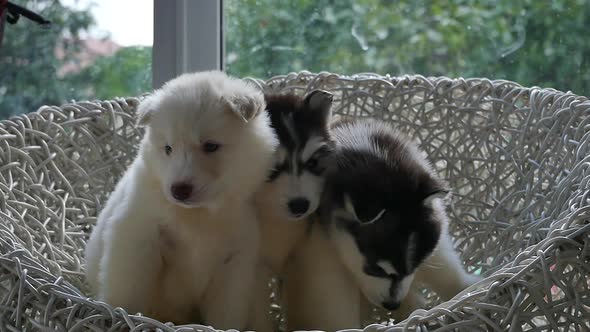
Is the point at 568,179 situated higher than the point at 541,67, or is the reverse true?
the point at 541,67

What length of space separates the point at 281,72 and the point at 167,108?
1.22m

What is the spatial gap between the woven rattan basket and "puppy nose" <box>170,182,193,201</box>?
9.8 inches

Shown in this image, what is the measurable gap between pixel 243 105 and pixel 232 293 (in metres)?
0.39

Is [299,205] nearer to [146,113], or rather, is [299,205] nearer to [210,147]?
[210,147]

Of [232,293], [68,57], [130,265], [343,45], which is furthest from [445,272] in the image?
[68,57]

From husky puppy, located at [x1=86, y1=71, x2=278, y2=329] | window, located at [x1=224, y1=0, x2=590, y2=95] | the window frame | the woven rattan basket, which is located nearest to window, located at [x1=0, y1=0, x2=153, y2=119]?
the window frame

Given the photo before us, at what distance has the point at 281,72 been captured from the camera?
2.73m

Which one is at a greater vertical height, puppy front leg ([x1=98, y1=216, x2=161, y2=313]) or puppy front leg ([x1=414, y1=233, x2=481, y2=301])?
puppy front leg ([x1=98, y1=216, x2=161, y2=313])

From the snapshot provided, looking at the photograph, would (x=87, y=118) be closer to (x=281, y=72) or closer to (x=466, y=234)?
(x=281, y=72)

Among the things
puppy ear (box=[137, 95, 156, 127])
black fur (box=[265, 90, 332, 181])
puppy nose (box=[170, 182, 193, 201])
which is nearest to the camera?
puppy nose (box=[170, 182, 193, 201])

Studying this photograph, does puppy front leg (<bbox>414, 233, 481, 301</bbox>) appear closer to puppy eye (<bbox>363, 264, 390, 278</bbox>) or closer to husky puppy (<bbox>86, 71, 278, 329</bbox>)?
puppy eye (<bbox>363, 264, 390, 278</bbox>)

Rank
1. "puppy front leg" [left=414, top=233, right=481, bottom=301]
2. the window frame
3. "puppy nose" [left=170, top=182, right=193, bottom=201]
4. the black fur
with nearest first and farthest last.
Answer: "puppy nose" [left=170, top=182, right=193, bottom=201] < the black fur < "puppy front leg" [left=414, top=233, right=481, bottom=301] < the window frame

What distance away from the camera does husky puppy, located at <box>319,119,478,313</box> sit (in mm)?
1615

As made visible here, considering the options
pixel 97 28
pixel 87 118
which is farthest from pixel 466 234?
pixel 97 28
